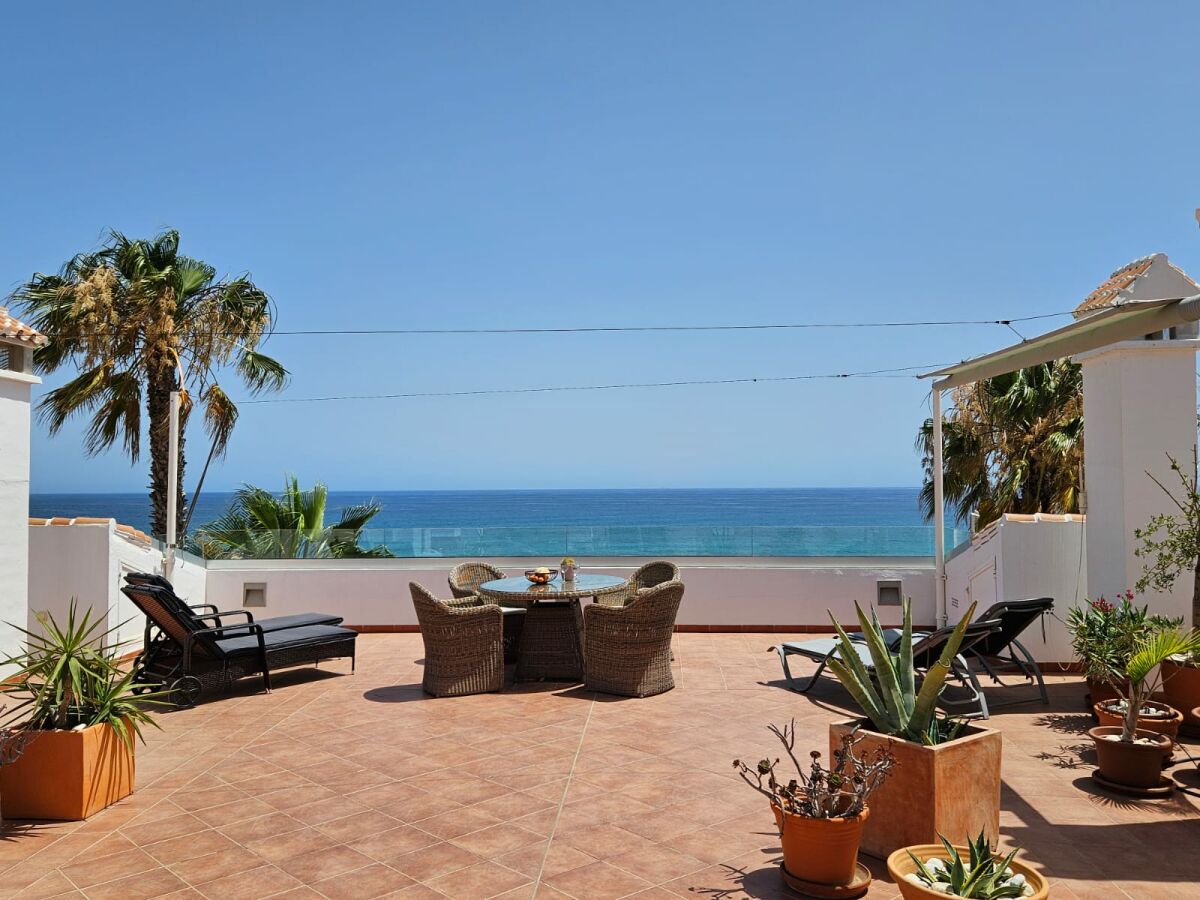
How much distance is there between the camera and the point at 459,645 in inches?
260

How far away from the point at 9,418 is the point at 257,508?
183 inches

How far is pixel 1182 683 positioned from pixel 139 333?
38.8 ft

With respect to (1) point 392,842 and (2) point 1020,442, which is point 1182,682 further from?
(2) point 1020,442

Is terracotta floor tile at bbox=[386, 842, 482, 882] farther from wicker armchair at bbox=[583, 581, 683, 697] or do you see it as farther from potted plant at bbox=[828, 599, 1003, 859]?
wicker armchair at bbox=[583, 581, 683, 697]

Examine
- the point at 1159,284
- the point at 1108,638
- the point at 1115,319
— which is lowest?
the point at 1108,638

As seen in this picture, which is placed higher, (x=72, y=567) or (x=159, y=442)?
(x=159, y=442)

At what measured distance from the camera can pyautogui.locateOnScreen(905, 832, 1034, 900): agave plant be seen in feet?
8.42

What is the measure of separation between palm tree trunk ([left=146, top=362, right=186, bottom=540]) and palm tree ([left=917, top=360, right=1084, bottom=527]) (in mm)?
10164

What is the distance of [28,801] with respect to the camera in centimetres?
409

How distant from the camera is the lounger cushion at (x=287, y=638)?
6.91 metres

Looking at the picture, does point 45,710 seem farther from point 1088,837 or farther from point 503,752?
point 1088,837

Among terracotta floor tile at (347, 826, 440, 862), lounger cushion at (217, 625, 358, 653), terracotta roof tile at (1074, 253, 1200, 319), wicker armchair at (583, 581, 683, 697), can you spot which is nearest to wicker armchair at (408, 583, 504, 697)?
wicker armchair at (583, 581, 683, 697)

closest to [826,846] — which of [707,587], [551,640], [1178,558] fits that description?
A: [1178,558]

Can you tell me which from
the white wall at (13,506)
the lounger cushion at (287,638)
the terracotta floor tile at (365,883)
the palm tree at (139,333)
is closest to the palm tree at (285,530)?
the palm tree at (139,333)
